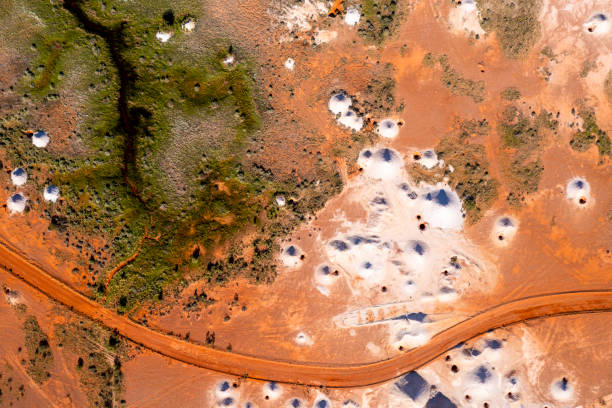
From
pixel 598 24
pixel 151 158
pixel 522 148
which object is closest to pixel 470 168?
pixel 522 148

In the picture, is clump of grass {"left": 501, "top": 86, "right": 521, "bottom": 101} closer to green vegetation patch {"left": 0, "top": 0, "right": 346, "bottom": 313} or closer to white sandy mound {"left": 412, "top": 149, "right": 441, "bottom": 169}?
white sandy mound {"left": 412, "top": 149, "right": 441, "bottom": 169}

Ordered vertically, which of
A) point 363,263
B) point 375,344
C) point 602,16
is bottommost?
point 375,344

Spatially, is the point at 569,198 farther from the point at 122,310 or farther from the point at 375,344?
the point at 122,310

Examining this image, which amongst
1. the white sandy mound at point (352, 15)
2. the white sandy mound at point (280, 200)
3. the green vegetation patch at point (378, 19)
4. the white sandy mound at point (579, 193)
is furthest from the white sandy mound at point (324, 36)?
the white sandy mound at point (579, 193)

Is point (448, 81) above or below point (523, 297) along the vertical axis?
above

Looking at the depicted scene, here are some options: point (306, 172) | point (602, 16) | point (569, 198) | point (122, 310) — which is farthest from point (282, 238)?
point (602, 16)

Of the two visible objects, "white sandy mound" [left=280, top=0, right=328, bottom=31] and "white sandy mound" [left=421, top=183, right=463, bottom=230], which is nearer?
"white sandy mound" [left=421, top=183, right=463, bottom=230]

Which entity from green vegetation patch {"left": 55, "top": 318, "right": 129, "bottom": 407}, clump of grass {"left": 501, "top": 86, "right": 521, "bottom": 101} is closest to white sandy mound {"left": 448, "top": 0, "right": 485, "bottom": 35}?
clump of grass {"left": 501, "top": 86, "right": 521, "bottom": 101}
